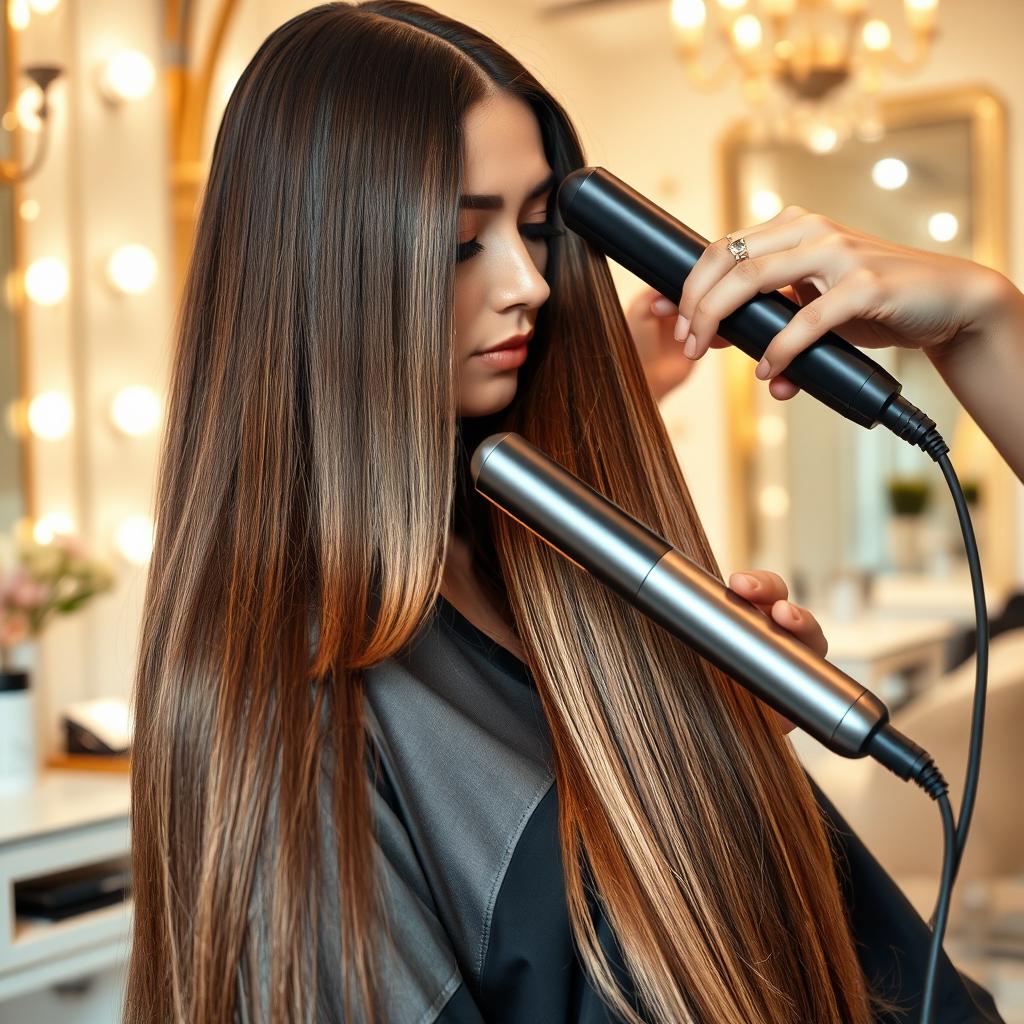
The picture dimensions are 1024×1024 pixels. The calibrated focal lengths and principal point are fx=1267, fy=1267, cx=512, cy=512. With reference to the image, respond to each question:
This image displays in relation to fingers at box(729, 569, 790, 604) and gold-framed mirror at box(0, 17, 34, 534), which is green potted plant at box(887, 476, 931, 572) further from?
fingers at box(729, 569, 790, 604)

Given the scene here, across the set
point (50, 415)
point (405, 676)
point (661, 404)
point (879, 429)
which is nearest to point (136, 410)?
point (50, 415)

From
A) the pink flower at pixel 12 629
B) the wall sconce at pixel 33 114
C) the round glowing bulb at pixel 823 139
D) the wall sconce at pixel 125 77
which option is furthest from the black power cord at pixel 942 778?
the round glowing bulb at pixel 823 139

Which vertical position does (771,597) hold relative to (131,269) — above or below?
below

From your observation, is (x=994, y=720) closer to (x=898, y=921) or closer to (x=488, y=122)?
(x=898, y=921)

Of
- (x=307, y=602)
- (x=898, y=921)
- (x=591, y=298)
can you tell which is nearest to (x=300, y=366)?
(x=307, y=602)

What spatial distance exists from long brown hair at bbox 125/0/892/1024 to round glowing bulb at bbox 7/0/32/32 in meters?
1.44

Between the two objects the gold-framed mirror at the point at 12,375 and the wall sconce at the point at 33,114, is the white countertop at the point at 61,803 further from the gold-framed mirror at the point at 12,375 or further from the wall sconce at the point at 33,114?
the wall sconce at the point at 33,114

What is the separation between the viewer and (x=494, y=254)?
0.77 metres

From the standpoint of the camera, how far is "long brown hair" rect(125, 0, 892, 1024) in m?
0.62

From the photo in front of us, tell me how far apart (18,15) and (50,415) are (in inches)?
25.1

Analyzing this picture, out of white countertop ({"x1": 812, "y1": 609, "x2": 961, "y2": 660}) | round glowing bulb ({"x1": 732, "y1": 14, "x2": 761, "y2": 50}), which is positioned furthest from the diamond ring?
round glowing bulb ({"x1": 732, "y1": 14, "x2": 761, "y2": 50})

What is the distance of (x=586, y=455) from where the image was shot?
33.8 inches

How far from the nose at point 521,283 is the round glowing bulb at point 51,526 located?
1.43 m

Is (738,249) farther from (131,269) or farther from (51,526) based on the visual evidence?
(131,269)
